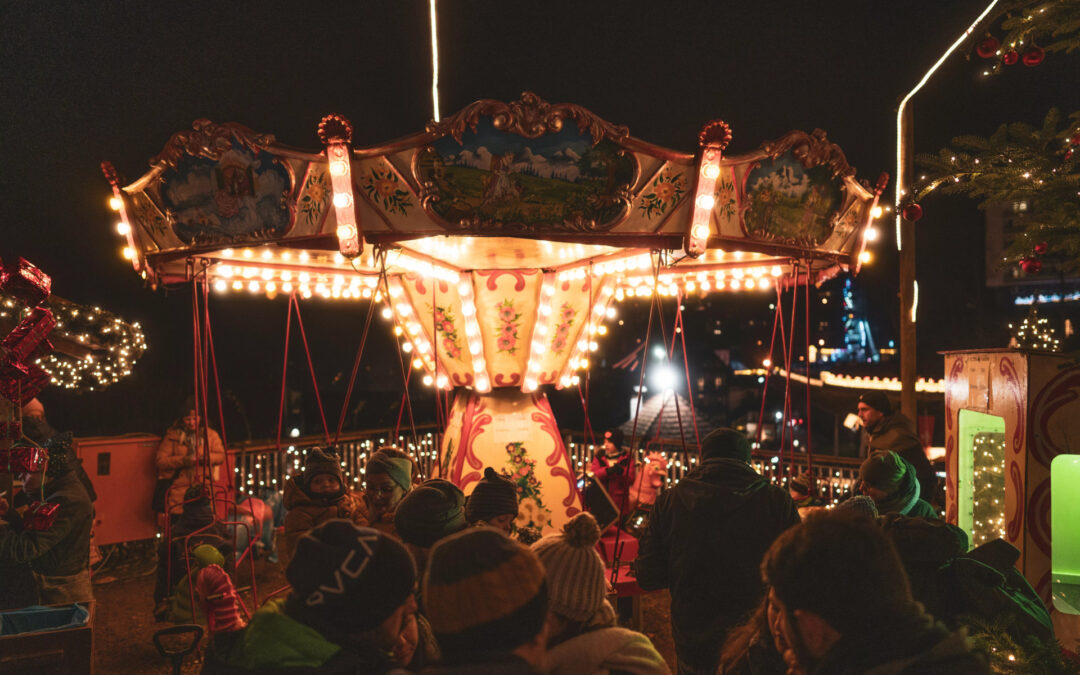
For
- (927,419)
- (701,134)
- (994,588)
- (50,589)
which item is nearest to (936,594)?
(994,588)

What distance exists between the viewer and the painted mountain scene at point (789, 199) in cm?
446

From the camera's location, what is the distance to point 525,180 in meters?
4.11

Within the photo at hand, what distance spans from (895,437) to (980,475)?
1281mm

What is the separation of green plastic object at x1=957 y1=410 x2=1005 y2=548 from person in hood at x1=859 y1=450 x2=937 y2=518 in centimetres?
285

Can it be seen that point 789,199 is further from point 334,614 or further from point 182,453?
point 182,453

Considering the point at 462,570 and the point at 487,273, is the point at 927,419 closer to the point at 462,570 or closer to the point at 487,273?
the point at 487,273

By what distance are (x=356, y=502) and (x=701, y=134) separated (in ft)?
10.6

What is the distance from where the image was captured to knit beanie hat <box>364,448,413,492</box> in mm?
3796

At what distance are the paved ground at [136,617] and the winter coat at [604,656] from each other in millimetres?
3554

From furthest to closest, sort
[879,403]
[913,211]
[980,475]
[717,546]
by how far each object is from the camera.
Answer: [980,475] → [879,403] → [913,211] → [717,546]

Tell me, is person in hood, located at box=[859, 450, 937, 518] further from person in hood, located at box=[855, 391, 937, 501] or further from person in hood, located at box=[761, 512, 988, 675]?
person in hood, located at box=[761, 512, 988, 675]

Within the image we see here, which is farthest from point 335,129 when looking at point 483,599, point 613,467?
point 613,467

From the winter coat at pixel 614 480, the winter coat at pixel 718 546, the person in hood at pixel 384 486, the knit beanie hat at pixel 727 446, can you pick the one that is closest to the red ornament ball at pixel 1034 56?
the knit beanie hat at pixel 727 446

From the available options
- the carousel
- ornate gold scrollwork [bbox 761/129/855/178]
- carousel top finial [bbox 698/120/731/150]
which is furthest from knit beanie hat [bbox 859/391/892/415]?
carousel top finial [bbox 698/120/731/150]
